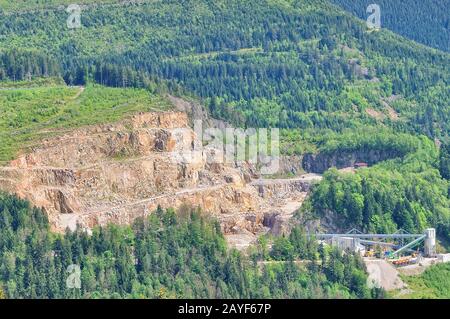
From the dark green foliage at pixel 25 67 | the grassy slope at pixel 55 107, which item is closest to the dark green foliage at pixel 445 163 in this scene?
the grassy slope at pixel 55 107

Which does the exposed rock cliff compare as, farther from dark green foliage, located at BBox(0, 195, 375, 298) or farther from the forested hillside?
dark green foliage, located at BBox(0, 195, 375, 298)

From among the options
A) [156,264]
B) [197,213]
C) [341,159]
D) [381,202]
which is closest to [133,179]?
[197,213]

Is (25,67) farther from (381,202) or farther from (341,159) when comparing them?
(381,202)

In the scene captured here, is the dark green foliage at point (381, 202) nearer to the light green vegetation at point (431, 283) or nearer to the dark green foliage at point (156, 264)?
the light green vegetation at point (431, 283)
